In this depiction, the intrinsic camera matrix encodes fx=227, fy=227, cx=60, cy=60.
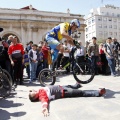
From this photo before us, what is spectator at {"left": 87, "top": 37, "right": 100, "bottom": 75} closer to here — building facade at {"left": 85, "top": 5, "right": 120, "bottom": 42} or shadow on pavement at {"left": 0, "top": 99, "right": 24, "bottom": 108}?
shadow on pavement at {"left": 0, "top": 99, "right": 24, "bottom": 108}

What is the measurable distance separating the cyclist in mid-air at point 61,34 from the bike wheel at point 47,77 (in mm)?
644

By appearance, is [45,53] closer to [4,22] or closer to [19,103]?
[19,103]

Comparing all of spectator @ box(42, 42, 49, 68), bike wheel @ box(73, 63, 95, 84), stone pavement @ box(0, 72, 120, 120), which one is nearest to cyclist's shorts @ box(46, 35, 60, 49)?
bike wheel @ box(73, 63, 95, 84)

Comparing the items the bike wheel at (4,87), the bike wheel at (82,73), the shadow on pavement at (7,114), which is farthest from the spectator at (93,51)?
the shadow on pavement at (7,114)

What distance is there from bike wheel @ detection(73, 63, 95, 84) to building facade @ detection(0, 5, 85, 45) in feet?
117

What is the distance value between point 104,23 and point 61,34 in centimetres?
10170

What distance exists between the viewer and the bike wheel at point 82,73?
6645 mm

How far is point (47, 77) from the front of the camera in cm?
722

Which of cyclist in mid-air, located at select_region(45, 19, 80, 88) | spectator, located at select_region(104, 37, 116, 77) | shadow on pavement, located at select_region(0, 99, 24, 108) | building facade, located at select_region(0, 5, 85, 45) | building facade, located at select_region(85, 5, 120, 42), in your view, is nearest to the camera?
shadow on pavement, located at select_region(0, 99, 24, 108)

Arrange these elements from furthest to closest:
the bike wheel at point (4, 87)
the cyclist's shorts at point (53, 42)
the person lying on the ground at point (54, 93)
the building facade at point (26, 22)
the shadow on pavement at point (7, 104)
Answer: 1. the building facade at point (26, 22)
2. the cyclist's shorts at point (53, 42)
3. the bike wheel at point (4, 87)
4. the shadow on pavement at point (7, 104)
5. the person lying on the ground at point (54, 93)

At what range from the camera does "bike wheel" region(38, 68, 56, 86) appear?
7150mm

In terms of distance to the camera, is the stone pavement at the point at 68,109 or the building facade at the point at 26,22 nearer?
the stone pavement at the point at 68,109

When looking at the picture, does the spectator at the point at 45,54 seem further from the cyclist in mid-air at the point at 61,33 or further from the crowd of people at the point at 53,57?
the cyclist in mid-air at the point at 61,33

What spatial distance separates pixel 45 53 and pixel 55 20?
33.5 meters
